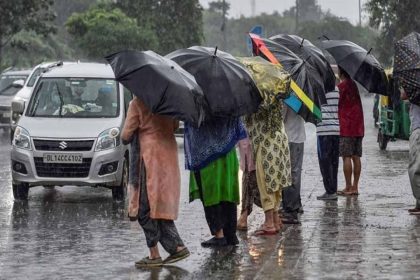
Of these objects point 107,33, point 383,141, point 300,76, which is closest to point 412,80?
point 300,76

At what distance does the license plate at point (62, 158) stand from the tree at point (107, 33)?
172 ft

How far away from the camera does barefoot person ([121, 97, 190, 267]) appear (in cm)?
1072

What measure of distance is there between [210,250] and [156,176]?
1384 millimetres

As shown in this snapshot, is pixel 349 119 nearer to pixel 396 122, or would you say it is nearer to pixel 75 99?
pixel 75 99

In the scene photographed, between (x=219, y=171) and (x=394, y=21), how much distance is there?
40806 millimetres

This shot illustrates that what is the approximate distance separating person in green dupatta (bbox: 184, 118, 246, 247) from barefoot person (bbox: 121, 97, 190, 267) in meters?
0.80

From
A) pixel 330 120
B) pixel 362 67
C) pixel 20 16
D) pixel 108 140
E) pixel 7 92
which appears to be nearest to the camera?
pixel 362 67

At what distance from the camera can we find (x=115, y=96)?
17.3 metres

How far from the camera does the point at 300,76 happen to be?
43.7 feet

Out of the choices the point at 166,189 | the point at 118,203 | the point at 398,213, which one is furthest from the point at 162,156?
the point at 118,203

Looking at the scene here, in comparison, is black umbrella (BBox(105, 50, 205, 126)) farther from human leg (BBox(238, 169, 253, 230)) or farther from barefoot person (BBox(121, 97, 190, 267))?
human leg (BBox(238, 169, 253, 230))

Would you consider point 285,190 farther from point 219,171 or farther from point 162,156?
point 162,156

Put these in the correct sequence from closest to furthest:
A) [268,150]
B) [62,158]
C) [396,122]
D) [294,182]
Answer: [268,150]
[294,182]
[62,158]
[396,122]

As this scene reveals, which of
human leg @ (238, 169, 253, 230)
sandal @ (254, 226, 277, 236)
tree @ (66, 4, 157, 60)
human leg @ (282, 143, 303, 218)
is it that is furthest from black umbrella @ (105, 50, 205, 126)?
tree @ (66, 4, 157, 60)
